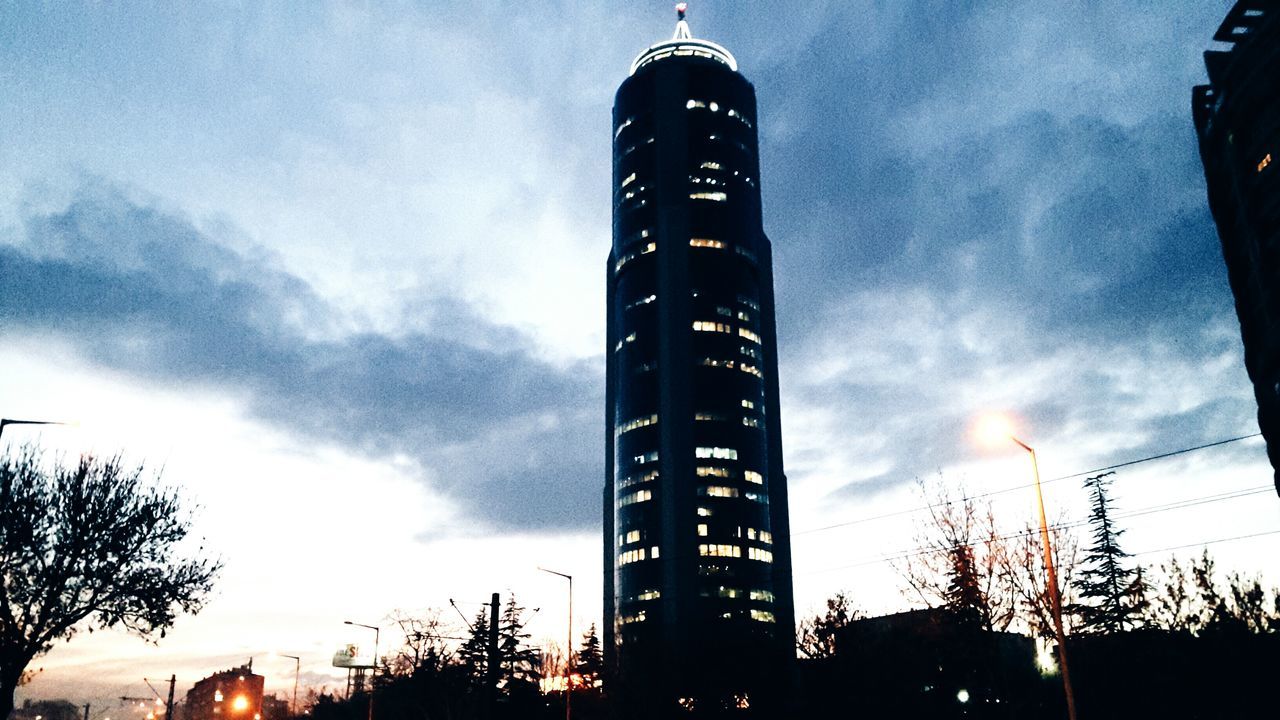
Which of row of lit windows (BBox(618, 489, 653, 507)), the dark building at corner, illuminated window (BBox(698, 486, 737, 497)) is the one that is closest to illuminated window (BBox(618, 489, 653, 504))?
row of lit windows (BBox(618, 489, 653, 507))

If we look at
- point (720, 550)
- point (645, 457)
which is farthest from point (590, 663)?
point (645, 457)

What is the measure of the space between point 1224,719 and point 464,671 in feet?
202

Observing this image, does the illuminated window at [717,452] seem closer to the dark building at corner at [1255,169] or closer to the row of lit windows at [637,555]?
the row of lit windows at [637,555]

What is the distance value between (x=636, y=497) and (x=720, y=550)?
21.6 meters

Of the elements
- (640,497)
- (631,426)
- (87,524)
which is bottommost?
(87,524)

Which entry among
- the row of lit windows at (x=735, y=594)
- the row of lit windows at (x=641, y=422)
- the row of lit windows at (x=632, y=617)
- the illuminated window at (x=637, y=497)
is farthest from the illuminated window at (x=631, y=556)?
the row of lit windows at (x=641, y=422)

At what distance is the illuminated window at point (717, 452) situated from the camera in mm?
189625

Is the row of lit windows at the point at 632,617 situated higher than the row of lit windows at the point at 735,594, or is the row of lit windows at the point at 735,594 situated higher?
the row of lit windows at the point at 735,594

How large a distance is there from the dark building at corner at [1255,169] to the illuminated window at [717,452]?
13073cm

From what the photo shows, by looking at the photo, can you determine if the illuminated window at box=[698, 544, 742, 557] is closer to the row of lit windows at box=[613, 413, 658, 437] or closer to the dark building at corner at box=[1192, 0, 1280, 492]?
the row of lit windows at box=[613, 413, 658, 437]

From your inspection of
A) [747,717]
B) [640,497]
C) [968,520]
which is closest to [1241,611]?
[968,520]

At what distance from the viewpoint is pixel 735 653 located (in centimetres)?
8594

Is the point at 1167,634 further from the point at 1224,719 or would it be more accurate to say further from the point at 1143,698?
the point at 1224,719

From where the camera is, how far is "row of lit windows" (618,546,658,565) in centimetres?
18725
